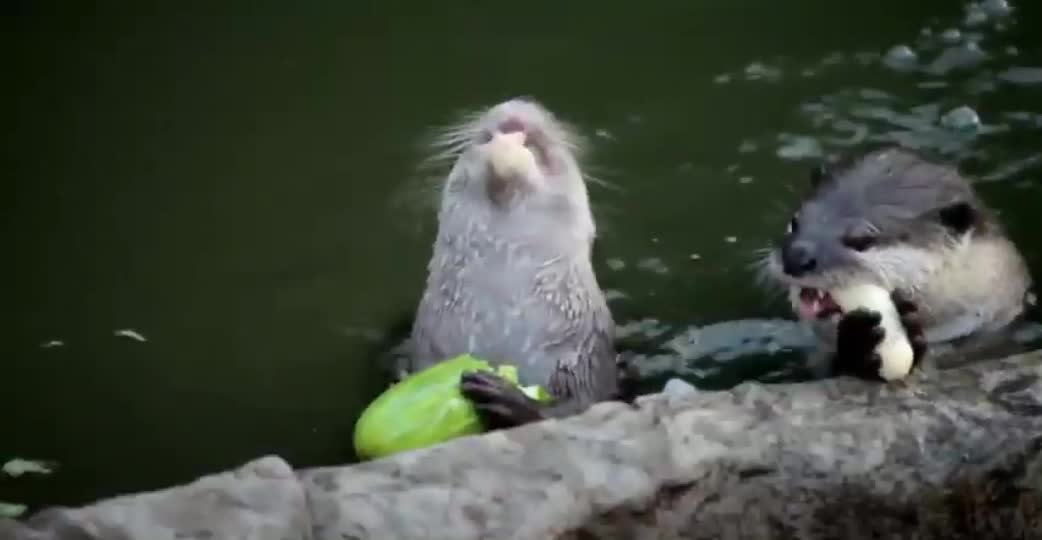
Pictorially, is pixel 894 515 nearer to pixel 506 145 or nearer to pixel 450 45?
pixel 506 145

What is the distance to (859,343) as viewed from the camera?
2953 mm

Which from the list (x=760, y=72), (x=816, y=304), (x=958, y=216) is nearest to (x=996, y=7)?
(x=760, y=72)

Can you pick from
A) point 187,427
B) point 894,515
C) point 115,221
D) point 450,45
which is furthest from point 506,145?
point 450,45

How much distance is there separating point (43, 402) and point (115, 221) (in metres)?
0.96

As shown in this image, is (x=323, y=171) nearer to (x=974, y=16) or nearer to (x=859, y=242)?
(x=859, y=242)

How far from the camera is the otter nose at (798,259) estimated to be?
3436mm

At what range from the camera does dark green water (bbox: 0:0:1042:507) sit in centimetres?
384

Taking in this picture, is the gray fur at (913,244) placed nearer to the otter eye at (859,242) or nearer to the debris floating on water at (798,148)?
the otter eye at (859,242)

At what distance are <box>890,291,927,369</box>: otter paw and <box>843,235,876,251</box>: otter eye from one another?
16.9 inches

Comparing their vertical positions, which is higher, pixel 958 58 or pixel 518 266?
pixel 958 58

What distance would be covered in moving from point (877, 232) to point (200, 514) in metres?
1.85

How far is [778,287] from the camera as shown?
4.22m

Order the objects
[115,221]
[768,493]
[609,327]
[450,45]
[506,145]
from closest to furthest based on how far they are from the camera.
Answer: [768,493], [506,145], [609,327], [115,221], [450,45]

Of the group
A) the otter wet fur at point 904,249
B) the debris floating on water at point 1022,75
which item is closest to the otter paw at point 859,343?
the otter wet fur at point 904,249
